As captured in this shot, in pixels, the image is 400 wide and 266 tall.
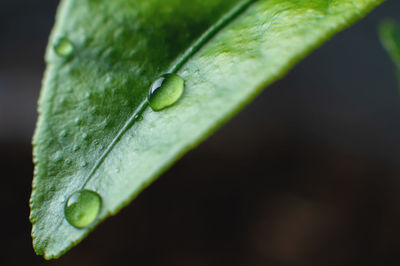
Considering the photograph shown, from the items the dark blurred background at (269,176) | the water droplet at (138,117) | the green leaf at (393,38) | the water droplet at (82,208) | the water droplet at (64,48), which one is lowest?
the dark blurred background at (269,176)

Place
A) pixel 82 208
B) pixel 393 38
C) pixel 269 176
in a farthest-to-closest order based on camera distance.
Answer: pixel 269 176 < pixel 393 38 < pixel 82 208

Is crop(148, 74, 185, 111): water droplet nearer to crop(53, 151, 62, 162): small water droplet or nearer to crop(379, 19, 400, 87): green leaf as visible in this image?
crop(53, 151, 62, 162): small water droplet

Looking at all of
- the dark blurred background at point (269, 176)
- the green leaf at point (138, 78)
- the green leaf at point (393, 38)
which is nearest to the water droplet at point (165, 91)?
the green leaf at point (138, 78)

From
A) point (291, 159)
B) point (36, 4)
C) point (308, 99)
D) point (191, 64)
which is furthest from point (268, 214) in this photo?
point (36, 4)

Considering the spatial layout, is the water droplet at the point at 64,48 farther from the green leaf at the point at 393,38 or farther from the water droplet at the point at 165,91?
the green leaf at the point at 393,38

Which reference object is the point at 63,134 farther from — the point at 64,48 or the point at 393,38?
the point at 393,38

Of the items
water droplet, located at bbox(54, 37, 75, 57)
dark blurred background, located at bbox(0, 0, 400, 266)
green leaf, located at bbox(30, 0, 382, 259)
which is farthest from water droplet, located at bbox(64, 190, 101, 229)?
dark blurred background, located at bbox(0, 0, 400, 266)

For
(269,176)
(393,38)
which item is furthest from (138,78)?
(269,176)
